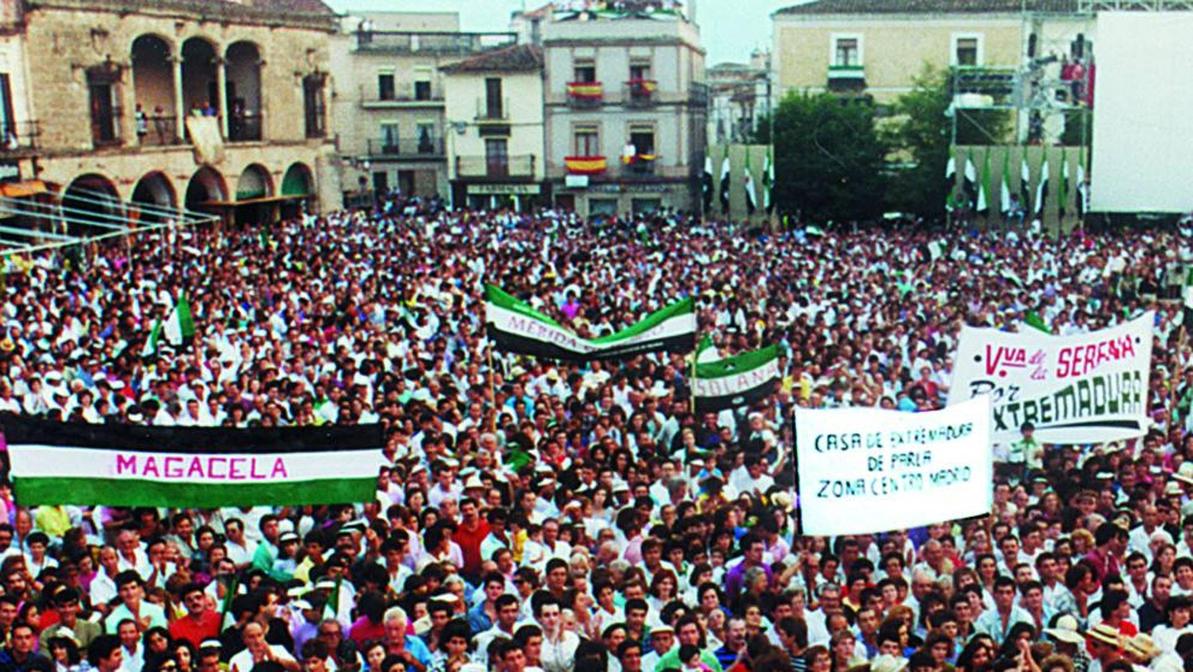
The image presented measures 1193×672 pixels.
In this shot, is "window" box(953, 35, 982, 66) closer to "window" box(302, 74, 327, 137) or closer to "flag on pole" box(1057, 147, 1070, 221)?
"flag on pole" box(1057, 147, 1070, 221)

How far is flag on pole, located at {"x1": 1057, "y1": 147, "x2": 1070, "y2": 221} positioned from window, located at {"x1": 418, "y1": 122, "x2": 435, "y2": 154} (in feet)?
72.6

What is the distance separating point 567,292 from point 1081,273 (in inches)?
338

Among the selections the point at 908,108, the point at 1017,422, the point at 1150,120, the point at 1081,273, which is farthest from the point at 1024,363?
the point at 908,108

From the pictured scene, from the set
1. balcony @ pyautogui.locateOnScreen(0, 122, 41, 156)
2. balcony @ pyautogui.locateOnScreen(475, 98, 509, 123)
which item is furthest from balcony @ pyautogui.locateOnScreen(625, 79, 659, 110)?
balcony @ pyautogui.locateOnScreen(0, 122, 41, 156)

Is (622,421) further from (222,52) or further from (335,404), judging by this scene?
(222,52)

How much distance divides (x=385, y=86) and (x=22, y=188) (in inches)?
896

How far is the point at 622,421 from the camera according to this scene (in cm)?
1266

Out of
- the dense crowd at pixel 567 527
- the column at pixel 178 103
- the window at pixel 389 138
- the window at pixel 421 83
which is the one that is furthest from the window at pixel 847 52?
the dense crowd at pixel 567 527

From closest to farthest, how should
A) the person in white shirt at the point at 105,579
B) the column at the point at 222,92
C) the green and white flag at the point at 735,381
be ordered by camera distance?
the person in white shirt at the point at 105,579 → the green and white flag at the point at 735,381 → the column at the point at 222,92

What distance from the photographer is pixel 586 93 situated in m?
44.3

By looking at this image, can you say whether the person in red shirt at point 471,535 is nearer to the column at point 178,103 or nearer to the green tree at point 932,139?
the column at point 178,103

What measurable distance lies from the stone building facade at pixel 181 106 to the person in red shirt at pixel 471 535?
24.5 meters

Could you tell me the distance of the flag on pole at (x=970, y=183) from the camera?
35531 mm

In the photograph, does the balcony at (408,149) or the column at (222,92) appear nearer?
the column at (222,92)
